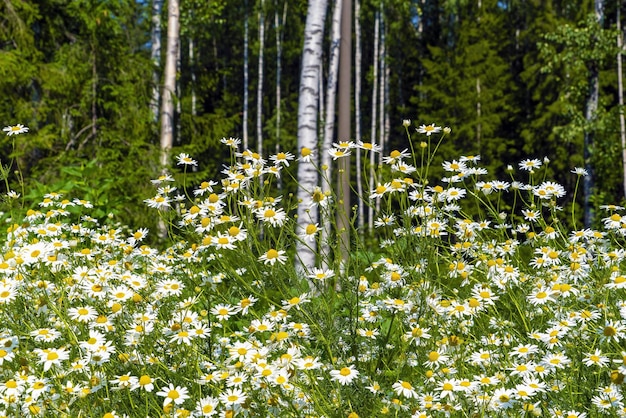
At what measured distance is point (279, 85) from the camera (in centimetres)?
2341

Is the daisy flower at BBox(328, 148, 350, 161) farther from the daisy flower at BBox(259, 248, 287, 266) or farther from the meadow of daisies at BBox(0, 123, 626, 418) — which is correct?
the daisy flower at BBox(259, 248, 287, 266)

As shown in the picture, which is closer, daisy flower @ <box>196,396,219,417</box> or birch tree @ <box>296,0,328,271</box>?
daisy flower @ <box>196,396,219,417</box>

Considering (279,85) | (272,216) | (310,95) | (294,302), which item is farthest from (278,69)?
(294,302)

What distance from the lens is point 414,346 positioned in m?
2.59

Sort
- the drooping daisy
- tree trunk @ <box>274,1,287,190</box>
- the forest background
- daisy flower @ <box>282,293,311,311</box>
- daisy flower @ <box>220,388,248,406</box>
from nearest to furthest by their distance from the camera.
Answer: daisy flower @ <box>220,388,248,406</box>
daisy flower @ <box>282,293,311,311</box>
the drooping daisy
the forest background
tree trunk @ <box>274,1,287,190</box>

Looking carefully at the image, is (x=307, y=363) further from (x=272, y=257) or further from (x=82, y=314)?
(x=82, y=314)

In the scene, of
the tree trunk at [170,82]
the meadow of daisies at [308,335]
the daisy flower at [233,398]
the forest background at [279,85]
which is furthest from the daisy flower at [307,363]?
the tree trunk at [170,82]

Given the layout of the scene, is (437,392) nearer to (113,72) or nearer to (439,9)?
(113,72)

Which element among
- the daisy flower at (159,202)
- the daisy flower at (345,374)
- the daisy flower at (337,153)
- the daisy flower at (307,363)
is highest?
the daisy flower at (337,153)

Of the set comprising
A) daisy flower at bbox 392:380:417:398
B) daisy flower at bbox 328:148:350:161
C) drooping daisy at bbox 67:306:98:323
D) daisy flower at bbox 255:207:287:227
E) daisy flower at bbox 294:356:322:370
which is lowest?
daisy flower at bbox 392:380:417:398

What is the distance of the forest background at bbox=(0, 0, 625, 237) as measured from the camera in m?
9.28

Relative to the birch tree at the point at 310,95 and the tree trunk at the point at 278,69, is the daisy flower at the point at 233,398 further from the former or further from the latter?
the tree trunk at the point at 278,69

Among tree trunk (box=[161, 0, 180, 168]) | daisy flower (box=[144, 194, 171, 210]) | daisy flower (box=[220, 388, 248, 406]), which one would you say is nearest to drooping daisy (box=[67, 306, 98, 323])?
daisy flower (box=[144, 194, 171, 210])

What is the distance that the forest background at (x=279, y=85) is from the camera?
30.5 ft
